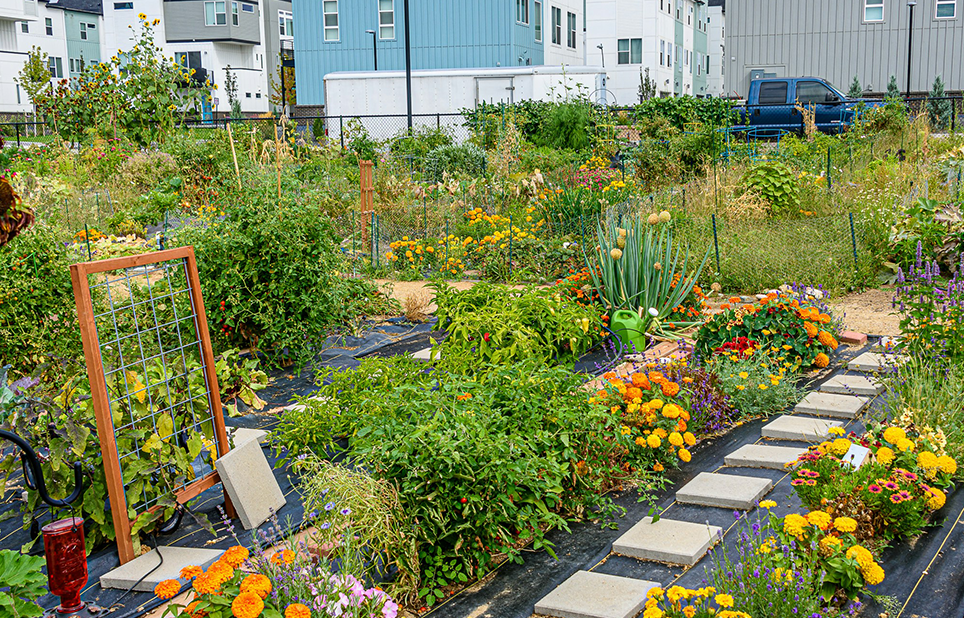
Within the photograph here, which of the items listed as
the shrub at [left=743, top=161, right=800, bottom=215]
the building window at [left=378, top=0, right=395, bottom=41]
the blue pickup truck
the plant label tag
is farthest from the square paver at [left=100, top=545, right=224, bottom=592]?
the building window at [left=378, top=0, right=395, bottom=41]

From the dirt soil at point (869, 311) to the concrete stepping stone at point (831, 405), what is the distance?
1799 millimetres

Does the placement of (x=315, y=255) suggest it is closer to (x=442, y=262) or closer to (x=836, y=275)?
(x=442, y=262)

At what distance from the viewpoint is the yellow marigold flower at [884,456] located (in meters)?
3.15

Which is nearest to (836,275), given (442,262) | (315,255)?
(442,262)

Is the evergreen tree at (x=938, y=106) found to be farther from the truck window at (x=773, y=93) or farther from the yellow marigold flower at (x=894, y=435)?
the yellow marigold flower at (x=894, y=435)

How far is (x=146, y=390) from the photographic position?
3506 millimetres

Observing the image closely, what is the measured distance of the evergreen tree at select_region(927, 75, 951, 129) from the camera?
19344mm

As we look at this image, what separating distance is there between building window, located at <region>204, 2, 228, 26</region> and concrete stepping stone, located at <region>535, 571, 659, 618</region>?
1764 inches

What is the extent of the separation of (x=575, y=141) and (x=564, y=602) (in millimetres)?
14109

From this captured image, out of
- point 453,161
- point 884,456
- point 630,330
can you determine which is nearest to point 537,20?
point 453,161

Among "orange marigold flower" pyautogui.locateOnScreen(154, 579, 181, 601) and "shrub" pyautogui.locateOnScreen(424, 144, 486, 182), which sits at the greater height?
"shrub" pyautogui.locateOnScreen(424, 144, 486, 182)

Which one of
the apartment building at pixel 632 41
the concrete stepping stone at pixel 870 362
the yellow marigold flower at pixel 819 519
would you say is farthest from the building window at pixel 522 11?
the yellow marigold flower at pixel 819 519

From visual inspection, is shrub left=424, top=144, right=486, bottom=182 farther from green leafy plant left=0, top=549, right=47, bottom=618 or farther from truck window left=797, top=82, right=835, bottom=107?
green leafy plant left=0, top=549, right=47, bottom=618

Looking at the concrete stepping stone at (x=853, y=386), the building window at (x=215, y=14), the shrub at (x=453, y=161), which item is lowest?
the concrete stepping stone at (x=853, y=386)
